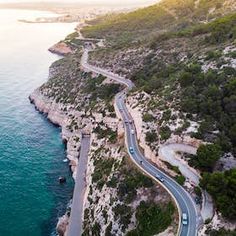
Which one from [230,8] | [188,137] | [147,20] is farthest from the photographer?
[147,20]

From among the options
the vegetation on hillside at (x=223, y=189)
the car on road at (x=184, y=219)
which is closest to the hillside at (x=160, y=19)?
the vegetation on hillside at (x=223, y=189)

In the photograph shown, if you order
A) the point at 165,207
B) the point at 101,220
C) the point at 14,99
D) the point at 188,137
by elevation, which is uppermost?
the point at 188,137

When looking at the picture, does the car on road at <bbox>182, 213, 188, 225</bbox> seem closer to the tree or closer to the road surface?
the tree

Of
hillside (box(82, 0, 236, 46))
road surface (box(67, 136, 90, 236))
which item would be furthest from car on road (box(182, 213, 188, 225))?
hillside (box(82, 0, 236, 46))

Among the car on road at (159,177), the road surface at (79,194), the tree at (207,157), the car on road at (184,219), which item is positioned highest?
the tree at (207,157)

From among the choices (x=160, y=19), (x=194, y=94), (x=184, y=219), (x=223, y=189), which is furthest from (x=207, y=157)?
(x=160, y=19)

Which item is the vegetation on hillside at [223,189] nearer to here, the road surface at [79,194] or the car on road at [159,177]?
the car on road at [159,177]

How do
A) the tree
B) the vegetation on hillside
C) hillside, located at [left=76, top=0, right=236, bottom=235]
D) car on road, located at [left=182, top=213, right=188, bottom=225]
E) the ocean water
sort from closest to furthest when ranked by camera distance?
the vegetation on hillside, car on road, located at [left=182, top=213, right=188, bottom=225], the tree, hillside, located at [left=76, top=0, right=236, bottom=235], the ocean water

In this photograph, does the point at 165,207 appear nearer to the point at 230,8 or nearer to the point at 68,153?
the point at 68,153

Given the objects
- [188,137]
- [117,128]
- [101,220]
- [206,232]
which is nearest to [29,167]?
[117,128]
